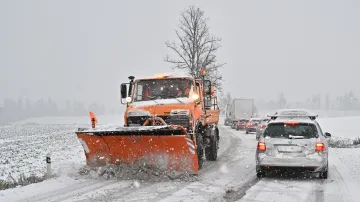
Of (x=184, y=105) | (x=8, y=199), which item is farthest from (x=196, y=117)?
(x=8, y=199)

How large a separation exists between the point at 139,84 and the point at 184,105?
201cm

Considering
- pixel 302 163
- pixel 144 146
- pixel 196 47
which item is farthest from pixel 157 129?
pixel 196 47

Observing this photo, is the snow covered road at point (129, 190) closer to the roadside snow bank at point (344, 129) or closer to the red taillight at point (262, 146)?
the red taillight at point (262, 146)

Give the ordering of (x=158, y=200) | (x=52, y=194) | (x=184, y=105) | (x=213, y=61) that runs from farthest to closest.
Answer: (x=213, y=61) < (x=184, y=105) < (x=52, y=194) < (x=158, y=200)

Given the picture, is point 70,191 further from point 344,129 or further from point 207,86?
point 344,129

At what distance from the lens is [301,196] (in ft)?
26.3

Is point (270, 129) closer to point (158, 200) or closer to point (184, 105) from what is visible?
point (184, 105)

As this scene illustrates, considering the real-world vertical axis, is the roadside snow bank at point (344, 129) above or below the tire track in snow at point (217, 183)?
below

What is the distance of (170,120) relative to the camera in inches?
423

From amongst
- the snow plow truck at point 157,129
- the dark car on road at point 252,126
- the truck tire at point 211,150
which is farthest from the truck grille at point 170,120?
the dark car on road at point 252,126

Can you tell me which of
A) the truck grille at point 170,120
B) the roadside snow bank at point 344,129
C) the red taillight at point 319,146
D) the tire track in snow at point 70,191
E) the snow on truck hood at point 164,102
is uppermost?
the snow on truck hood at point 164,102

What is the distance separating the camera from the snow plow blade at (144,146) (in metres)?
9.76

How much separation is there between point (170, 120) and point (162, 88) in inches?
64.1

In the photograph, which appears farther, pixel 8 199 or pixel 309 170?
pixel 309 170
